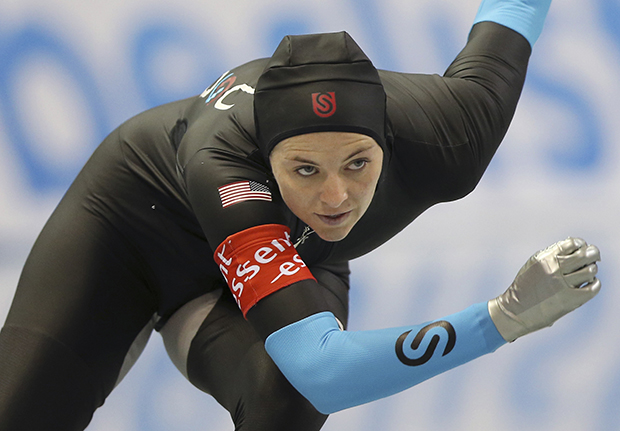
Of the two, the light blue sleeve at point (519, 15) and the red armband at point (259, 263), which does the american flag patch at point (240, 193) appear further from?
the light blue sleeve at point (519, 15)

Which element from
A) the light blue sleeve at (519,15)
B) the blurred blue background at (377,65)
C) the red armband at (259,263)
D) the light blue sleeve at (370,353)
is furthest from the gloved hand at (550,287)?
the blurred blue background at (377,65)

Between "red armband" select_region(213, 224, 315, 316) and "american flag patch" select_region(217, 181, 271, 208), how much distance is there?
56 mm

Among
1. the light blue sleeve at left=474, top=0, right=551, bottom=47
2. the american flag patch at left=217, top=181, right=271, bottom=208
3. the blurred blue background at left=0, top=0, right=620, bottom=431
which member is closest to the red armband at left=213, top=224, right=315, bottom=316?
the american flag patch at left=217, top=181, right=271, bottom=208

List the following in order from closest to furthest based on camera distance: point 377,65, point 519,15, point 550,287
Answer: point 550,287
point 519,15
point 377,65

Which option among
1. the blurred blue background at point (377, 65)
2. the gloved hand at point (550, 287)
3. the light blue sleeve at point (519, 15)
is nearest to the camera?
the gloved hand at point (550, 287)

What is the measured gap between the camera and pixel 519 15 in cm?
197

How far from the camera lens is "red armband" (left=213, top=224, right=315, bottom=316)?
5.10ft

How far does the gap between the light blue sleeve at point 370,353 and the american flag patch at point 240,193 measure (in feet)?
0.77

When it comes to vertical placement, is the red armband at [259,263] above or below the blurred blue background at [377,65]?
above

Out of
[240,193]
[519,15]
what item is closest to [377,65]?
[519,15]

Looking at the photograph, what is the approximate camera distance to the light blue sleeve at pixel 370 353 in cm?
149

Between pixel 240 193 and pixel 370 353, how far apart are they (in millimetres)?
360

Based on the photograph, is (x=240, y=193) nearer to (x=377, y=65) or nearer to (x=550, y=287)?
(x=550, y=287)

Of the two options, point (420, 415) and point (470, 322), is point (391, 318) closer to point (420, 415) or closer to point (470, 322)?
point (420, 415)
